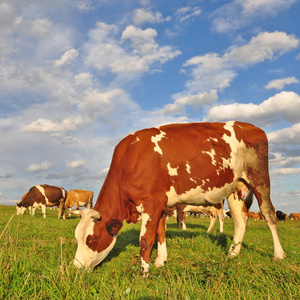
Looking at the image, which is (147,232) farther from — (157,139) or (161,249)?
(157,139)

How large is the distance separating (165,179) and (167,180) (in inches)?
2.3

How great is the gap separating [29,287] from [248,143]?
613 cm

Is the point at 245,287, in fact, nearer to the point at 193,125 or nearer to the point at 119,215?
the point at 119,215

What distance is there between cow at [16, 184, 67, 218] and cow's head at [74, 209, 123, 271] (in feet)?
66.5

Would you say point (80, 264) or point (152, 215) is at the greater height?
point (152, 215)

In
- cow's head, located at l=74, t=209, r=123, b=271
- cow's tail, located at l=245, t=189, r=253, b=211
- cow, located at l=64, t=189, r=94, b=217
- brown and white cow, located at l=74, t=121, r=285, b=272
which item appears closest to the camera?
cow's head, located at l=74, t=209, r=123, b=271

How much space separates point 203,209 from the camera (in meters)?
18.3

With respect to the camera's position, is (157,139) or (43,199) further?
(43,199)

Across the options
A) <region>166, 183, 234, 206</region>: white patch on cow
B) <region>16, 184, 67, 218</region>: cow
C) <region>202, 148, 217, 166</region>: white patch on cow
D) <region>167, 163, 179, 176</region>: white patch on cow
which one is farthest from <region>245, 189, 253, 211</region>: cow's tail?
<region>16, 184, 67, 218</region>: cow

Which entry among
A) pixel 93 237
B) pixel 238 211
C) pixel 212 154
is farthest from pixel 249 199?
pixel 93 237

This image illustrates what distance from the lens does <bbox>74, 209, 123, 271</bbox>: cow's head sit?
18.6 ft

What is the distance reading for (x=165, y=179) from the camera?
240 inches

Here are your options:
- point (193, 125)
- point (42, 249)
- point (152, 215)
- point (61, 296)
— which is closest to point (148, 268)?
point (152, 215)

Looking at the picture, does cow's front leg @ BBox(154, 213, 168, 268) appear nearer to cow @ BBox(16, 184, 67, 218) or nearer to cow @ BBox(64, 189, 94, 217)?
cow @ BBox(16, 184, 67, 218)
